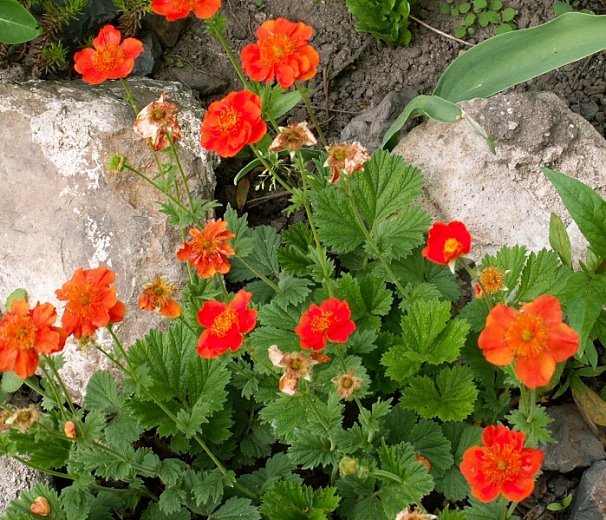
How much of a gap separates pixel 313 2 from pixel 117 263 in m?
1.77

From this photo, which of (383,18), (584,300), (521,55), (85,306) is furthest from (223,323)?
(383,18)

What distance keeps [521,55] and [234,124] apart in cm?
144

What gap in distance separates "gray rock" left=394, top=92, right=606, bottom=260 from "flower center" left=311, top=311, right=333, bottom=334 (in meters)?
1.09

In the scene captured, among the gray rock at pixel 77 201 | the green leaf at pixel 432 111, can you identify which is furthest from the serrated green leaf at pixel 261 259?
the green leaf at pixel 432 111

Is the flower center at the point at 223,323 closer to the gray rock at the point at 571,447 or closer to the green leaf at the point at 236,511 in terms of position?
the green leaf at the point at 236,511

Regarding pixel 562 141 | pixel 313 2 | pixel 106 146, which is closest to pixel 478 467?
pixel 562 141

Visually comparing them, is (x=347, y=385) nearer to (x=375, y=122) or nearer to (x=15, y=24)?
(x=375, y=122)

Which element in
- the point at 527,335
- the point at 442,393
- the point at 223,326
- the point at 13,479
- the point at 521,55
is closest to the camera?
the point at 527,335

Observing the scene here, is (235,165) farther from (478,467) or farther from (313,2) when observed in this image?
(478,467)

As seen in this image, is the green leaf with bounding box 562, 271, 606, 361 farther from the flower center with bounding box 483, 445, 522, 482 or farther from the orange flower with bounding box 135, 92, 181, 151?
the orange flower with bounding box 135, 92, 181, 151

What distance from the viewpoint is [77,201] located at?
3.07m

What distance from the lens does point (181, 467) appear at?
105 inches

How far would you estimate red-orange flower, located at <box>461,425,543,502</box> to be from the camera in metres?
1.95

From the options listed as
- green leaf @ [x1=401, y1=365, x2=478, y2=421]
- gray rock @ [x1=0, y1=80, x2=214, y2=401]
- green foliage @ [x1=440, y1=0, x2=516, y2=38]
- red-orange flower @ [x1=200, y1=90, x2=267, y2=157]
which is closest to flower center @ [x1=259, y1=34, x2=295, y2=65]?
red-orange flower @ [x1=200, y1=90, x2=267, y2=157]
